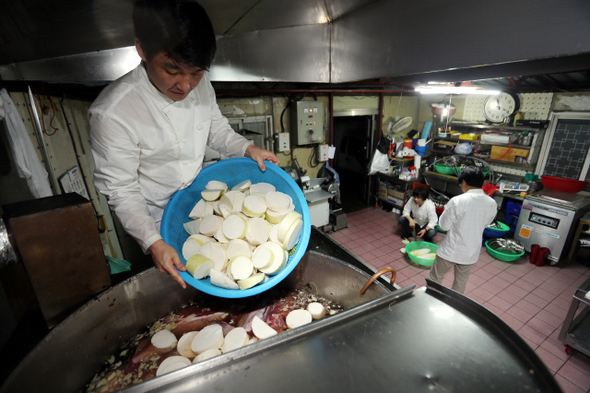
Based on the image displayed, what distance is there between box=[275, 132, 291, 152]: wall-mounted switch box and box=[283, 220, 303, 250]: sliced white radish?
407 cm

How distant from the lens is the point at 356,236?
575 centimetres

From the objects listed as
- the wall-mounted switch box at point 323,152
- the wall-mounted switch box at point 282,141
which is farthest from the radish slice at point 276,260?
the wall-mounted switch box at point 323,152

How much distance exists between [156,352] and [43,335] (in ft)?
1.74

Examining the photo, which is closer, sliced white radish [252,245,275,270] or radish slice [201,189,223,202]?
sliced white radish [252,245,275,270]

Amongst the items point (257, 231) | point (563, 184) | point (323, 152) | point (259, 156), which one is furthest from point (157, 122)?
point (563, 184)

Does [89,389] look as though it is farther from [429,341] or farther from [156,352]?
[429,341]

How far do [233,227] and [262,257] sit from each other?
24cm

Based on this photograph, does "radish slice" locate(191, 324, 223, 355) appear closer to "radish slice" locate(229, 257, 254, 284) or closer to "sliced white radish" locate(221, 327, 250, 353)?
"sliced white radish" locate(221, 327, 250, 353)

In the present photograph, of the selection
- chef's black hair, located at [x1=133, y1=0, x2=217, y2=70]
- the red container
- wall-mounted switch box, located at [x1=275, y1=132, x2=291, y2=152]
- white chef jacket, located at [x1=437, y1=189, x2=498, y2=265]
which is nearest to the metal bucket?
chef's black hair, located at [x1=133, y1=0, x2=217, y2=70]

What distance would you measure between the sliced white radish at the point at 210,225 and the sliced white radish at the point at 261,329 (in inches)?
23.7

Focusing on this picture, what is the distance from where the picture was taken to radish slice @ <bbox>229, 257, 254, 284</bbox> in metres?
1.37

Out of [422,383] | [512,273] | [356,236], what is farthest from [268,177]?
[512,273]

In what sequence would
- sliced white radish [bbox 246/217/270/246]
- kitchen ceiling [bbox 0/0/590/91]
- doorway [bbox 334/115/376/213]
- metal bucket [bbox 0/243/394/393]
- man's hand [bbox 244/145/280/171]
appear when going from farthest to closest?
doorway [bbox 334/115/376/213]
man's hand [bbox 244/145/280/171]
sliced white radish [bbox 246/217/270/246]
metal bucket [bbox 0/243/394/393]
kitchen ceiling [bbox 0/0/590/91]

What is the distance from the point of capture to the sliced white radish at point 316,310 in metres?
1.70
